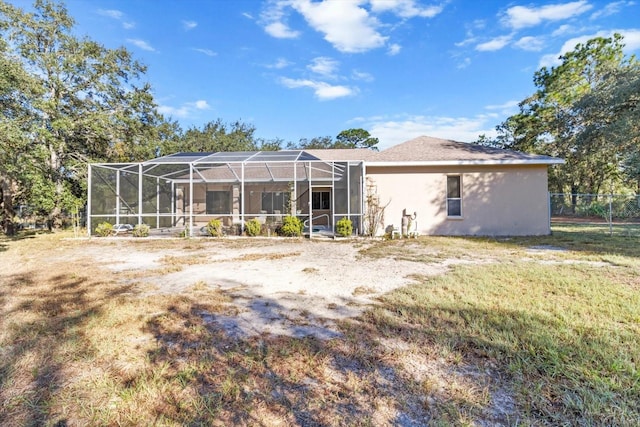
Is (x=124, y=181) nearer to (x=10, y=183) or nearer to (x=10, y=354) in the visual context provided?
(x=10, y=183)

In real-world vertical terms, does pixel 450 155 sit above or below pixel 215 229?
above

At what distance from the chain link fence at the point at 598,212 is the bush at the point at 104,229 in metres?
18.4

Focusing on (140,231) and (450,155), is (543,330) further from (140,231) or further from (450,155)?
(140,231)

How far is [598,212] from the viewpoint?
17750 millimetres

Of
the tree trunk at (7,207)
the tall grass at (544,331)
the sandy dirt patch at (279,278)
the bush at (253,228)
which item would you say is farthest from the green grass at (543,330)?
the tree trunk at (7,207)

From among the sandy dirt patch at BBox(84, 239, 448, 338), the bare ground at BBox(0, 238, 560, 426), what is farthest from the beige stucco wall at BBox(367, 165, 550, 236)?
the sandy dirt patch at BBox(84, 239, 448, 338)

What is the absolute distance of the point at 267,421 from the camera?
5.66ft

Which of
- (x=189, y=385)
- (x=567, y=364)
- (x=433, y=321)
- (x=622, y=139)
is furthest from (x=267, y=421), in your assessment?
(x=622, y=139)

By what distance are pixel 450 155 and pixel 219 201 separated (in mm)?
11084

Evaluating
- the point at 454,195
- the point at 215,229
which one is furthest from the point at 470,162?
the point at 215,229

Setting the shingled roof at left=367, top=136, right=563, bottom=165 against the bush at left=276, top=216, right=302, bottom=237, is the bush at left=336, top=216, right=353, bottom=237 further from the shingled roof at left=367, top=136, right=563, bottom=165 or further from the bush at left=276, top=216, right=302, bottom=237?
the shingled roof at left=367, top=136, right=563, bottom=165

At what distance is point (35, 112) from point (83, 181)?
10.3 ft

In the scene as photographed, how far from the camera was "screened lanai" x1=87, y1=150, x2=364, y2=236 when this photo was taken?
11.0 metres

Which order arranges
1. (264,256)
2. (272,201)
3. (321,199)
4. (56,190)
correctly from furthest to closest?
(321,199)
(272,201)
(56,190)
(264,256)
